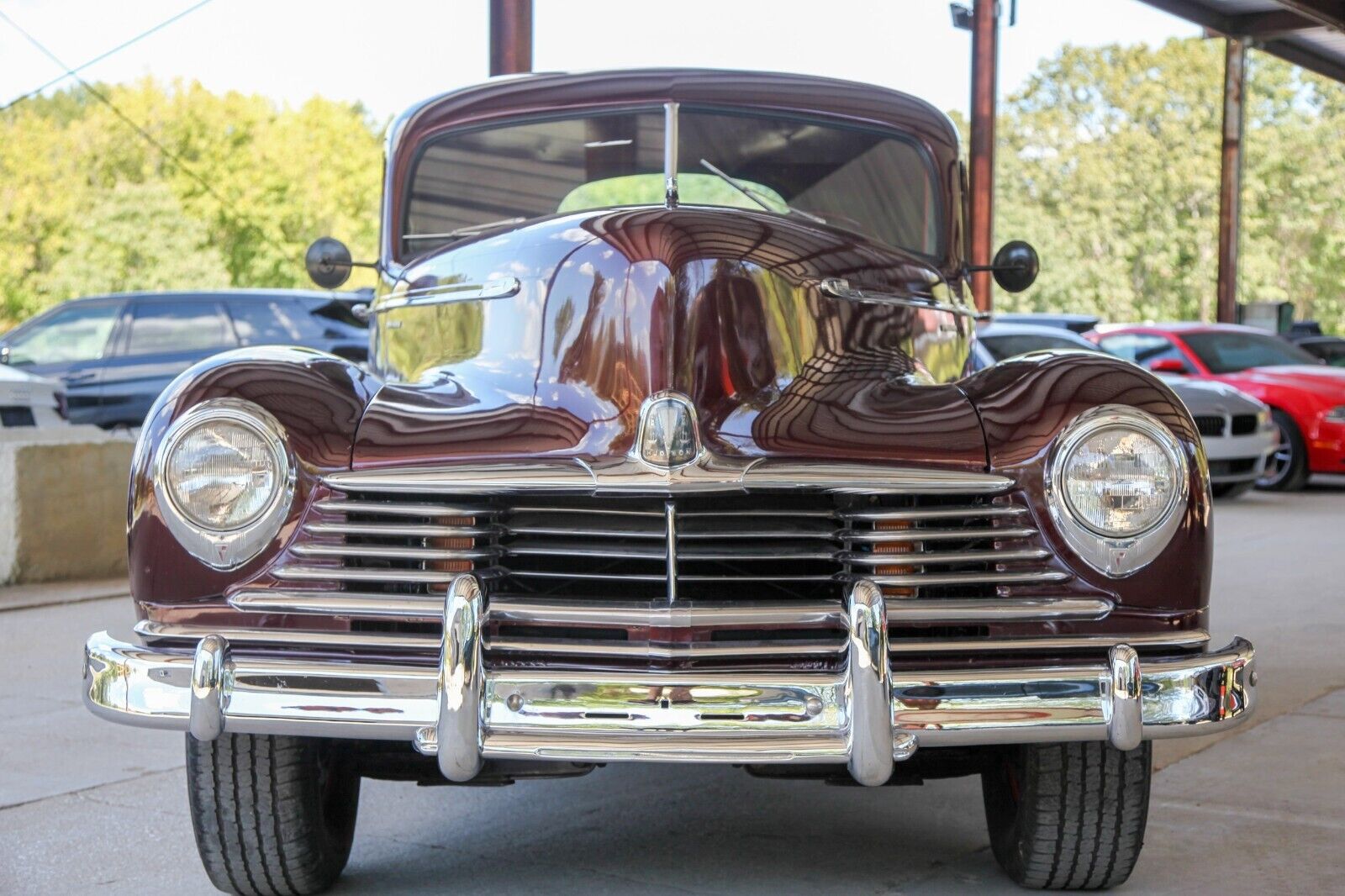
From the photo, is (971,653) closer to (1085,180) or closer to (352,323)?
(352,323)

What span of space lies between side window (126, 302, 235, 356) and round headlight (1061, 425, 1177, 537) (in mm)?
9713

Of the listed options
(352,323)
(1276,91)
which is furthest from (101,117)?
(352,323)

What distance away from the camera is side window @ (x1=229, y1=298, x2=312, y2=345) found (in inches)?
459

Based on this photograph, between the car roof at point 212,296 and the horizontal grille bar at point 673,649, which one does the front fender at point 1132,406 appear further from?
the car roof at point 212,296

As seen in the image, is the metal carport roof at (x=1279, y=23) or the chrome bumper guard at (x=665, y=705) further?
the metal carport roof at (x=1279, y=23)

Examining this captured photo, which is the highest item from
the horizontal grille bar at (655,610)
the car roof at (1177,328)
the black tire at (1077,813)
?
the car roof at (1177,328)

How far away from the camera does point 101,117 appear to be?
5378 centimetres

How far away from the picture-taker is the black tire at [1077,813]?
9.84 feet

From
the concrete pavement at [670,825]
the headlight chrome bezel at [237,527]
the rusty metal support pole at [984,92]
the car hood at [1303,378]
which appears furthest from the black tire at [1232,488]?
the headlight chrome bezel at [237,527]

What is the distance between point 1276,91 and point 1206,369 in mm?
39173

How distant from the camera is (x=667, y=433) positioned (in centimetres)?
289

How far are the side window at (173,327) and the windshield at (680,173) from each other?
7.67 metres

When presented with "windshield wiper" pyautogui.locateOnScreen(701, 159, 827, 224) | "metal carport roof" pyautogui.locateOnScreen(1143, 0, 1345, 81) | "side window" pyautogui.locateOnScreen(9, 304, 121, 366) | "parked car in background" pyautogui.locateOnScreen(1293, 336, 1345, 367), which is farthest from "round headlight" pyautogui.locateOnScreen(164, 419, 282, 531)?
"metal carport roof" pyautogui.locateOnScreen(1143, 0, 1345, 81)

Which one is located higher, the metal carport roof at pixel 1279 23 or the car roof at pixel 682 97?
the metal carport roof at pixel 1279 23
